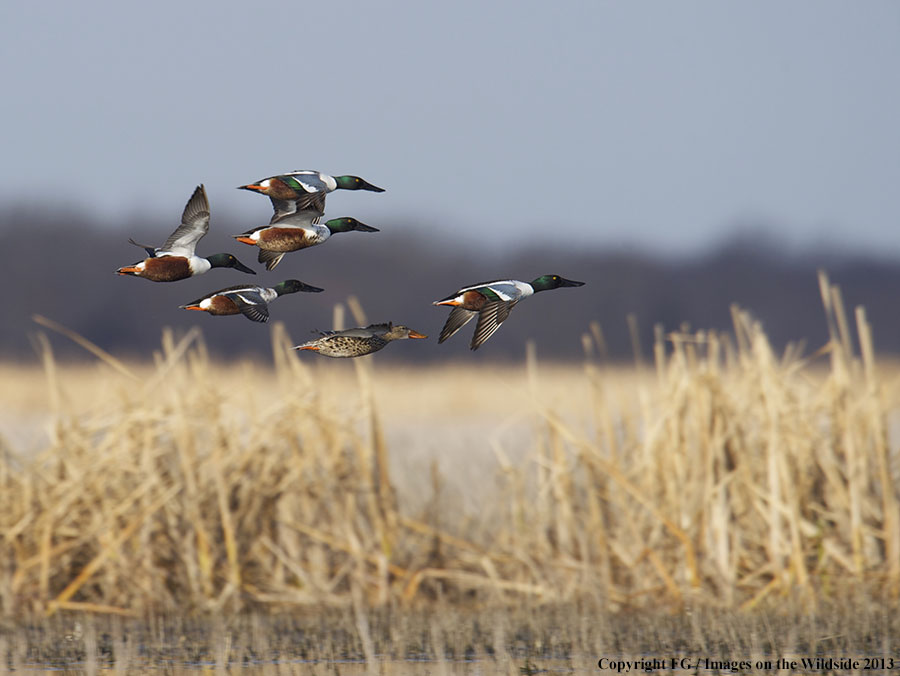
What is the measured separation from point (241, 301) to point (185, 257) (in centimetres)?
6

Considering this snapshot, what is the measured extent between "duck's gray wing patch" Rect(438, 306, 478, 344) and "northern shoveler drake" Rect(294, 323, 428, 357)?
2 centimetres

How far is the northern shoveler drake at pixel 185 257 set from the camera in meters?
0.95

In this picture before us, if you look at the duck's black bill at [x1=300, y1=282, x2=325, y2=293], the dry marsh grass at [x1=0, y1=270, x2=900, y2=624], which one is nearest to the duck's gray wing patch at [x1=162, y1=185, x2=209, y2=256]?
the duck's black bill at [x1=300, y1=282, x2=325, y2=293]

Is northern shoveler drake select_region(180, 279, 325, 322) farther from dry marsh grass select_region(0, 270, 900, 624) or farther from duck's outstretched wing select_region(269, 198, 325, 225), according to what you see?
dry marsh grass select_region(0, 270, 900, 624)

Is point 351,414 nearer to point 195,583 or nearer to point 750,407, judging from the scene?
point 195,583

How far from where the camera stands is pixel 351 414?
31.8 ft

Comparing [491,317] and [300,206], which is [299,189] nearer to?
[300,206]

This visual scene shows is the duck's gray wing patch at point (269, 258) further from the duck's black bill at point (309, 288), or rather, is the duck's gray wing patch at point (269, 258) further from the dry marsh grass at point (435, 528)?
the dry marsh grass at point (435, 528)

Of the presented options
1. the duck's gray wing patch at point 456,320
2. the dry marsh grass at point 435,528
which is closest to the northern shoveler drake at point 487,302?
the duck's gray wing patch at point 456,320

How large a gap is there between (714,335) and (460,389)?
19.8m

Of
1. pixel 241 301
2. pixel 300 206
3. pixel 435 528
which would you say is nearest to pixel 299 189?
pixel 300 206

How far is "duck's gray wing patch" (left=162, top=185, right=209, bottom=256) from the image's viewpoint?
39.3 inches

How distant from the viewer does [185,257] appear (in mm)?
971

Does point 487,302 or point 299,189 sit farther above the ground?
point 299,189
